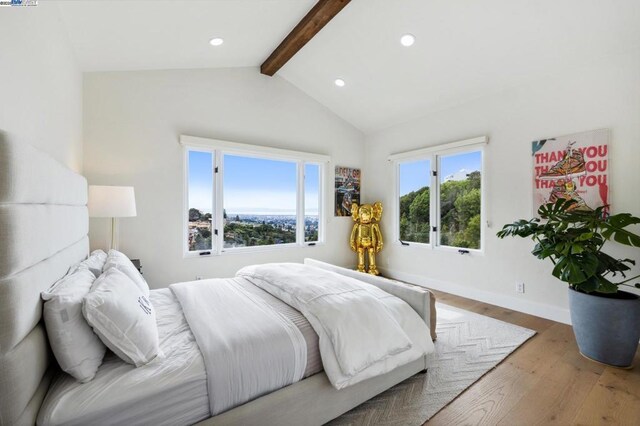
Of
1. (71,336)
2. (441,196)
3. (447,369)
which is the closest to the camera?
(71,336)

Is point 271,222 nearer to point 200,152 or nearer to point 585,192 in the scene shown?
point 200,152

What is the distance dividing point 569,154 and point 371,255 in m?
2.76

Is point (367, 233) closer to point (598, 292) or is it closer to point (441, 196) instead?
point (441, 196)

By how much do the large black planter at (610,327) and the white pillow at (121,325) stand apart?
2945mm

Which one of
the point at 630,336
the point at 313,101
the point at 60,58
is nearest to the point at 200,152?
the point at 60,58

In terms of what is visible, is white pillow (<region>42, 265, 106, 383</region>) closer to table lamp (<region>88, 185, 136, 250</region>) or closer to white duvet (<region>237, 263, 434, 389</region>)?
white duvet (<region>237, 263, 434, 389</region>)

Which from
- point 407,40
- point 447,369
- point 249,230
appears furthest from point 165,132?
point 447,369

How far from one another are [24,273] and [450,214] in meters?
4.09

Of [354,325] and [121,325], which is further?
[354,325]

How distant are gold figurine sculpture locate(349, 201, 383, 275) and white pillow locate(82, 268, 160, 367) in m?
3.58

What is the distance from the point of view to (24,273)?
3.42ft

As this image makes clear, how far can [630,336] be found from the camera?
2.09 m

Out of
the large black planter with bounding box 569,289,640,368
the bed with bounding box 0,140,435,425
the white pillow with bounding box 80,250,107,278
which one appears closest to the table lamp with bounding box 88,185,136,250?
the white pillow with bounding box 80,250,107,278

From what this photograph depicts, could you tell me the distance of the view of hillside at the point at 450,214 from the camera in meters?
3.70
